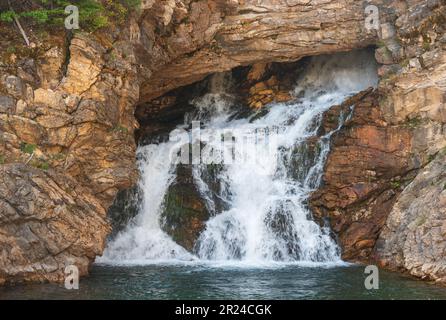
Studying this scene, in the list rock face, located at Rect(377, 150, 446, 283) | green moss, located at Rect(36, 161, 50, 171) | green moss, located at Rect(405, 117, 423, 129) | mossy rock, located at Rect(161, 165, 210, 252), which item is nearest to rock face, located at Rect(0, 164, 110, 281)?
green moss, located at Rect(36, 161, 50, 171)

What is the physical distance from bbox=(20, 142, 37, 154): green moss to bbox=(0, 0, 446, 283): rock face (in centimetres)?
4

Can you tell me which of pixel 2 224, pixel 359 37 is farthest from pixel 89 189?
pixel 359 37

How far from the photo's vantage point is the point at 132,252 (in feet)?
55.2

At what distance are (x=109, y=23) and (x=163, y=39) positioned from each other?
128 inches

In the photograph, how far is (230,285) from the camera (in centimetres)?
1247

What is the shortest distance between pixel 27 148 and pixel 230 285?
6.16 m

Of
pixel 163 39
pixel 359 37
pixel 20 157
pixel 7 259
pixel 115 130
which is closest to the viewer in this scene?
pixel 7 259

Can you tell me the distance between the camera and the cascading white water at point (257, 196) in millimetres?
16359

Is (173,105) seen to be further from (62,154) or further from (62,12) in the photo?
(62,154)

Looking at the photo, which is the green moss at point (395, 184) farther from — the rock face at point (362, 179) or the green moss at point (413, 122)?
the green moss at point (413, 122)

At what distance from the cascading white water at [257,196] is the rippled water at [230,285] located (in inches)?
58.1

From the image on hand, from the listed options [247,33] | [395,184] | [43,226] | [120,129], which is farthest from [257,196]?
[43,226]

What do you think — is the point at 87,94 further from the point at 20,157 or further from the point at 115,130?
the point at 20,157

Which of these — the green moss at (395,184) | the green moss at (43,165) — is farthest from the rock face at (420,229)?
the green moss at (43,165)
